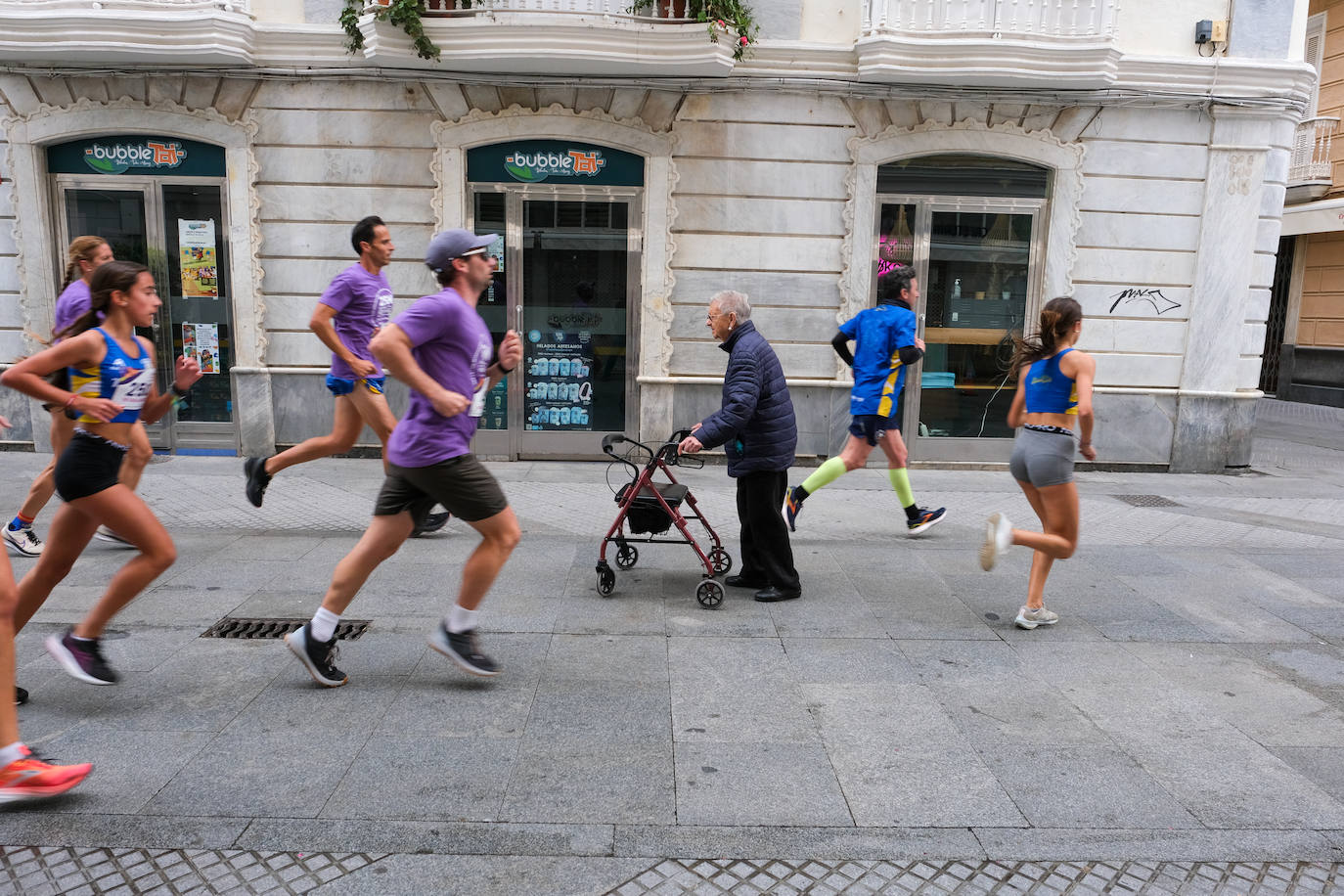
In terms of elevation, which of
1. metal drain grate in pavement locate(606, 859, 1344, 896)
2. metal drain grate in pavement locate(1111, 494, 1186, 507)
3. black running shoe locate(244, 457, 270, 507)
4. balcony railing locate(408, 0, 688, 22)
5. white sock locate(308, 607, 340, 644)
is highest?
balcony railing locate(408, 0, 688, 22)

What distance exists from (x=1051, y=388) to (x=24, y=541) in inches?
250

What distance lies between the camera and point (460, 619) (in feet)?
13.9

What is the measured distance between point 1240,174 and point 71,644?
1119cm

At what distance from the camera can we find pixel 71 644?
4129mm

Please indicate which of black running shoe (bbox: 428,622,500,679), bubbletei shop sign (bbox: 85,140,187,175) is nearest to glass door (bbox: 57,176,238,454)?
bubbletei shop sign (bbox: 85,140,187,175)

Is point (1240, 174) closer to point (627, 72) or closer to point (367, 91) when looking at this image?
point (627, 72)

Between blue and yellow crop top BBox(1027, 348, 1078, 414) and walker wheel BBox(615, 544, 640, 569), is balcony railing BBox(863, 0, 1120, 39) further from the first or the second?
walker wheel BBox(615, 544, 640, 569)

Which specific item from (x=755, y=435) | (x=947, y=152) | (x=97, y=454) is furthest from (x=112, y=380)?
(x=947, y=152)

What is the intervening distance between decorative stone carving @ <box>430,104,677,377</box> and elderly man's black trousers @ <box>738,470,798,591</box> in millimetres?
4905

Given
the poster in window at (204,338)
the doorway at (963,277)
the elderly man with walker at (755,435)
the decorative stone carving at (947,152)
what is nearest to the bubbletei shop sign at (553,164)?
the decorative stone carving at (947,152)

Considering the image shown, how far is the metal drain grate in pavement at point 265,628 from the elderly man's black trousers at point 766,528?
2199 millimetres

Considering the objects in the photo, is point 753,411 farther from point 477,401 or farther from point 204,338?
point 204,338

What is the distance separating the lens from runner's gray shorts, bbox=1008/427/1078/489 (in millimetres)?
5090

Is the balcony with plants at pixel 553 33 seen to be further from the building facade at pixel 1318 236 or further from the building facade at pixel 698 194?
the building facade at pixel 1318 236
